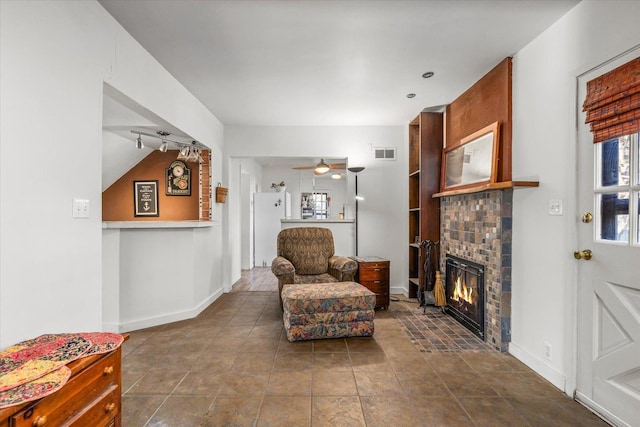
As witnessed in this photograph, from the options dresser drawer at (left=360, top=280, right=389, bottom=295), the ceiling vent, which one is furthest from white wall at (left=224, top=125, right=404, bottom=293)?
dresser drawer at (left=360, top=280, right=389, bottom=295)

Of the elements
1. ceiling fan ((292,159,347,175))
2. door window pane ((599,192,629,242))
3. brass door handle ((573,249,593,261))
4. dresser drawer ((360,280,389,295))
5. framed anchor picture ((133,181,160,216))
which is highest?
ceiling fan ((292,159,347,175))

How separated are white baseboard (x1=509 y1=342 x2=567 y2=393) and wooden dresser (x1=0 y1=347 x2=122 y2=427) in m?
2.63

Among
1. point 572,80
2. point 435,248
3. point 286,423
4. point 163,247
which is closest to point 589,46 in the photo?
point 572,80

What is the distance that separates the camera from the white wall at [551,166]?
1817 mm

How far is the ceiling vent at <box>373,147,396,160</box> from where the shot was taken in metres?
4.62

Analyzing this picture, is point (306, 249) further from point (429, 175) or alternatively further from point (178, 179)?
point (178, 179)

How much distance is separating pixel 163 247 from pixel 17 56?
2177mm

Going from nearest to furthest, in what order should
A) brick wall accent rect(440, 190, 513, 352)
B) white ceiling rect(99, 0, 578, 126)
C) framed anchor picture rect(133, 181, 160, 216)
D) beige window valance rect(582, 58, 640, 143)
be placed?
beige window valance rect(582, 58, 640, 143)
white ceiling rect(99, 0, 578, 126)
brick wall accent rect(440, 190, 513, 352)
framed anchor picture rect(133, 181, 160, 216)

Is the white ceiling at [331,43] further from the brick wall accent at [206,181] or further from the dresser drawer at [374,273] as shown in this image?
the dresser drawer at [374,273]

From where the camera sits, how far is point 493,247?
104 inches

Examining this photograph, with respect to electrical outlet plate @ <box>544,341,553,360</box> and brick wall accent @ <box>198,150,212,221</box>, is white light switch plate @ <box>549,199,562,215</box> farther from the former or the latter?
brick wall accent @ <box>198,150,212,221</box>

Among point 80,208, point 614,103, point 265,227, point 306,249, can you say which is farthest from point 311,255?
point 265,227

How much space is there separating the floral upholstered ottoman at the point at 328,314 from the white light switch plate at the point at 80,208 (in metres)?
1.68

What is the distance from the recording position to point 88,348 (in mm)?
1222
